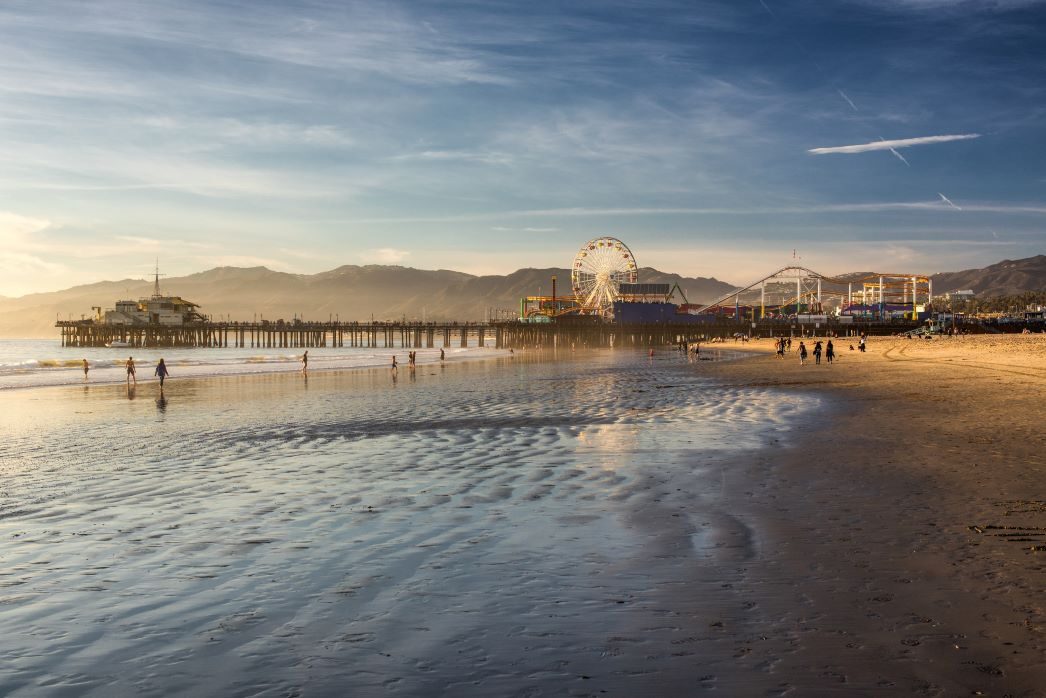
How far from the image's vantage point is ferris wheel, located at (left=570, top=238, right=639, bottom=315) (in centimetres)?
14638

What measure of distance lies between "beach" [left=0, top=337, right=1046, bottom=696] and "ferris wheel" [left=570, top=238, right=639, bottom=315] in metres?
131

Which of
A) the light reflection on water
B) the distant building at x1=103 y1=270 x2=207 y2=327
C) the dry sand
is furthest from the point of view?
the distant building at x1=103 y1=270 x2=207 y2=327

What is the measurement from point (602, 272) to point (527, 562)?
469 ft

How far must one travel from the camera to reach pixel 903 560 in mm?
7266

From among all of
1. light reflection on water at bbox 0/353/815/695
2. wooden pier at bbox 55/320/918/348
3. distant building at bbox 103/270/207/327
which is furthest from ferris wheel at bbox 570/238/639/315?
light reflection on water at bbox 0/353/815/695

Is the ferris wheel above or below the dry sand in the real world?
above

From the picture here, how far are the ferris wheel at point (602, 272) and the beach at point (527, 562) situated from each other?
131 meters

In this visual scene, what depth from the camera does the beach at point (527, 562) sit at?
4.93 meters

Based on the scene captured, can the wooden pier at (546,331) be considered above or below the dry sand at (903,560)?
above

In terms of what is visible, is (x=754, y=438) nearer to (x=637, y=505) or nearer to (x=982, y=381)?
(x=637, y=505)

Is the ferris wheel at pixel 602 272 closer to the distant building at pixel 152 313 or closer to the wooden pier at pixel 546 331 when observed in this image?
the wooden pier at pixel 546 331

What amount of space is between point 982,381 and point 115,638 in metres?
32.7

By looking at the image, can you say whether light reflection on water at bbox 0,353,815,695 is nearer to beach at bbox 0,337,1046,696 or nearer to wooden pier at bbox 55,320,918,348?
beach at bbox 0,337,1046,696

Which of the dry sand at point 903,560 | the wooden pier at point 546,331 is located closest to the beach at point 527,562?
the dry sand at point 903,560
